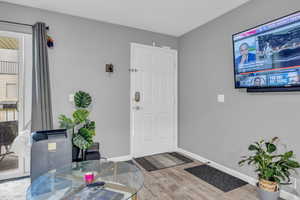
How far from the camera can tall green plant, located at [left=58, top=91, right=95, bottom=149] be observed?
7.75 feet

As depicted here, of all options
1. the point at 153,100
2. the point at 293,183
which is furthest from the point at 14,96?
the point at 293,183

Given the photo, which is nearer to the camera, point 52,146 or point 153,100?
point 52,146

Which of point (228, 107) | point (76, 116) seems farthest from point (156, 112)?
point (76, 116)

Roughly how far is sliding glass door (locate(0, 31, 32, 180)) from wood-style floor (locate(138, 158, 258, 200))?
181 cm

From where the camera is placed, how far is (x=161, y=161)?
3215mm

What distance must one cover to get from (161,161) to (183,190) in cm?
99

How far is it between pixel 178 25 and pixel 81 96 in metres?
2.12

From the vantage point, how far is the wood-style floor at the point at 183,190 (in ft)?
A: 6.89

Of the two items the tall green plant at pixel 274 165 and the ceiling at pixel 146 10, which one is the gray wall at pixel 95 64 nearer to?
the ceiling at pixel 146 10

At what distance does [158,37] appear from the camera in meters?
3.57

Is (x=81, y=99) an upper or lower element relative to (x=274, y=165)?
upper

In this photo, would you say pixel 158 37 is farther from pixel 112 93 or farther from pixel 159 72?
pixel 112 93

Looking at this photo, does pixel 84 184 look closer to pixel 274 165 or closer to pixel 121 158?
pixel 121 158

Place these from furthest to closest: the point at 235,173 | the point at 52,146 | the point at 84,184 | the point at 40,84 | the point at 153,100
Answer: the point at 153,100
the point at 235,173
the point at 40,84
the point at 52,146
the point at 84,184
